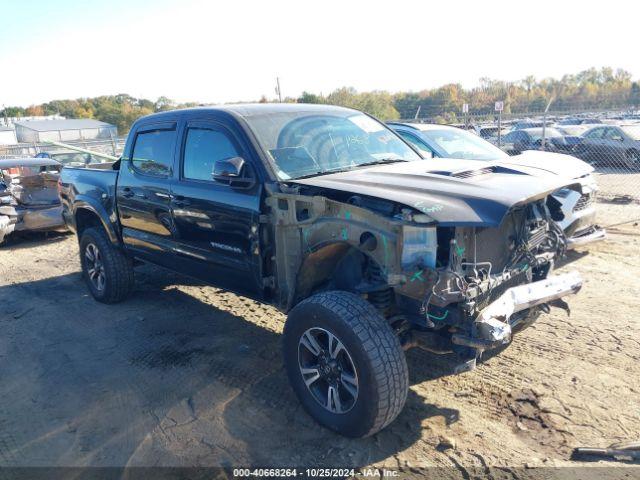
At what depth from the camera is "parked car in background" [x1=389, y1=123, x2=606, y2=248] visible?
5.94 meters

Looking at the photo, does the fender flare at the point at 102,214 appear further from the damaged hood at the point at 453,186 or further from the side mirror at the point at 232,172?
the damaged hood at the point at 453,186

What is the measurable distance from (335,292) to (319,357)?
0.44m

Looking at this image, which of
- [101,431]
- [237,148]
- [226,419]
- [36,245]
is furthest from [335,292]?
[36,245]

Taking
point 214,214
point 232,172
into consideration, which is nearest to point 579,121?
point 214,214

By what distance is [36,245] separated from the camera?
31.0 ft

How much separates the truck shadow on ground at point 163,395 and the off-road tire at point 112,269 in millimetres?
191

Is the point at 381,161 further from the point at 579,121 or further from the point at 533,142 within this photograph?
the point at 579,121

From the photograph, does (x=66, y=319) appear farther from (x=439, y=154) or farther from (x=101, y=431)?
(x=439, y=154)

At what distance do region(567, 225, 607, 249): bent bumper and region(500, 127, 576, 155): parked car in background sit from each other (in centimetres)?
919

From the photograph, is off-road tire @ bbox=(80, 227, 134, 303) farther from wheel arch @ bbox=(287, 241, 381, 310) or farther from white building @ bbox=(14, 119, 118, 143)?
white building @ bbox=(14, 119, 118, 143)

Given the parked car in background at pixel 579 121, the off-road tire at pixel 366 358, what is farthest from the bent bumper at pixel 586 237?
the parked car in background at pixel 579 121

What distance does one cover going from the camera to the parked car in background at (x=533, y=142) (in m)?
16.0

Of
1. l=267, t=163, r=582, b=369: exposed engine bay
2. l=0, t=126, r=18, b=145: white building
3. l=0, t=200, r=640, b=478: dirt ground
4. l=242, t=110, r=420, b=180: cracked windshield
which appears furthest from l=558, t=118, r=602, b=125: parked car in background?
l=0, t=126, r=18, b=145: white building

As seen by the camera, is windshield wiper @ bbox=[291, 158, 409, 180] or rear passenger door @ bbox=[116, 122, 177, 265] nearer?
windshield wiper @ bbox=[291, 158, 409, 180]
